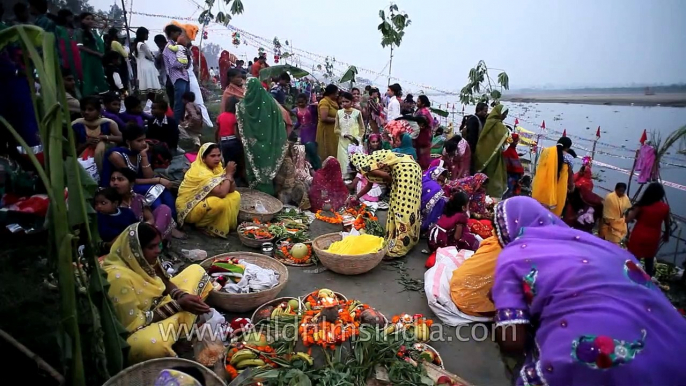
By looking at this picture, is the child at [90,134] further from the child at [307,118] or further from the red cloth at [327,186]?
the child at [307,118]

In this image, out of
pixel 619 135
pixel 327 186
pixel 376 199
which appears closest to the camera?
pixel 327 186

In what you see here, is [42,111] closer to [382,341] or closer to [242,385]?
[242,385]

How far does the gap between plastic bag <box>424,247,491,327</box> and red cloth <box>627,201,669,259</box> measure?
286 centimetres

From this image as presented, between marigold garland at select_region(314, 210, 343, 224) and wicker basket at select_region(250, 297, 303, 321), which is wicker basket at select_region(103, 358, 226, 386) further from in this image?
marigold garland at select_region(314, 210, 343, 224)

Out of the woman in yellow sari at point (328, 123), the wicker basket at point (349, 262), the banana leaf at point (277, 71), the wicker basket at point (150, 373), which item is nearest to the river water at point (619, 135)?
the wicker basket at point (349, 262)

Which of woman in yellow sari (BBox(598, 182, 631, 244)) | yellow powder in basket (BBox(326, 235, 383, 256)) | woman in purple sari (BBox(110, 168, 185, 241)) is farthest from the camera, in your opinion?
woman in yellow sari (BBox(598, 182, 631, 244))

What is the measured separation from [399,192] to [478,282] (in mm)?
1671

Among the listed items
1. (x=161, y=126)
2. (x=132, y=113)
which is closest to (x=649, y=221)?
(x=161, y=126)

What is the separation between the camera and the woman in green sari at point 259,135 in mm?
5984

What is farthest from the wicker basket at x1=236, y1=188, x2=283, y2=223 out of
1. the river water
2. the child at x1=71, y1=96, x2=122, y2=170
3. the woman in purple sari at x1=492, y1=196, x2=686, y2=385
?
the river water

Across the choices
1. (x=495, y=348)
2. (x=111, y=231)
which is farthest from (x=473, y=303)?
(x=111, y=231)

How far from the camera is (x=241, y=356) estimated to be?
2.79 m

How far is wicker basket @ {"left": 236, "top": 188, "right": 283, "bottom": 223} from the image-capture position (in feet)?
17.7

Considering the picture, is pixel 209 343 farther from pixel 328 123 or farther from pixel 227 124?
pixel 328 123
